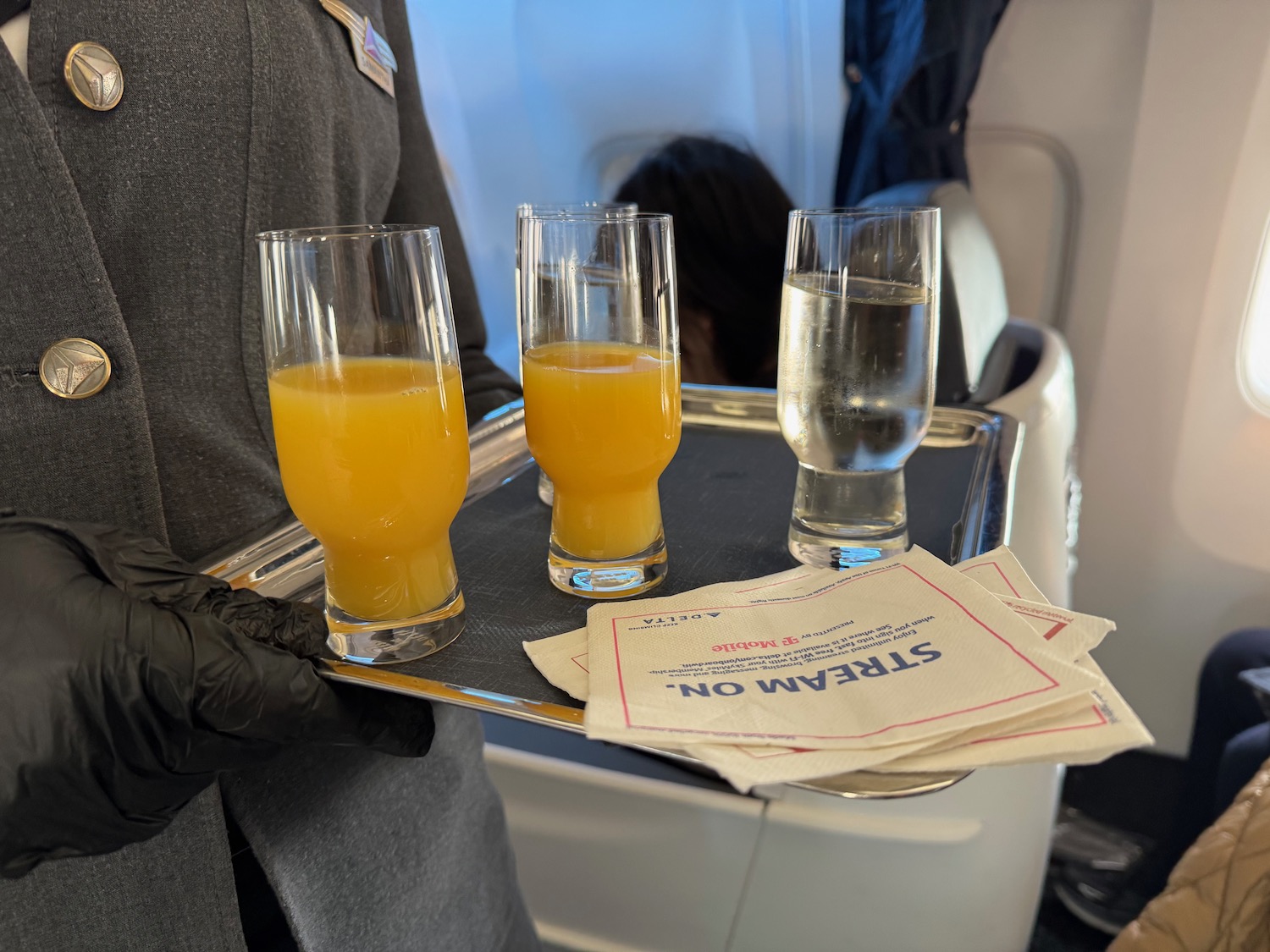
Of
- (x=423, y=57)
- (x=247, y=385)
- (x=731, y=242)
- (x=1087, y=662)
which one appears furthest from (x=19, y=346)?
(x=423, y=57)

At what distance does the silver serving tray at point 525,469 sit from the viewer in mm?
384

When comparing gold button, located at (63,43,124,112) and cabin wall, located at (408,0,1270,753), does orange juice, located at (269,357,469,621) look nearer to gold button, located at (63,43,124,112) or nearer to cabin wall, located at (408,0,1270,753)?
gold button, located at (63,43,124,112)

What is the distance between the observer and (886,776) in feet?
1.24

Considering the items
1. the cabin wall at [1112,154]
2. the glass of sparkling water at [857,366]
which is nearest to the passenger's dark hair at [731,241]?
the cabin wall at [1112,154]

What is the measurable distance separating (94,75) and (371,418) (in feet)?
1.02

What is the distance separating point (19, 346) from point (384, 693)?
301 millimetres

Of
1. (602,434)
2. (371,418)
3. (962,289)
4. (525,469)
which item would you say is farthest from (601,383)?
(962,289)

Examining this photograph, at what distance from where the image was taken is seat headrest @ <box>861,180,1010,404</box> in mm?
1289

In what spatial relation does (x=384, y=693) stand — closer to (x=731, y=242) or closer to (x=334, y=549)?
(x=334, y=549)

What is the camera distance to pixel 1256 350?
1.67m

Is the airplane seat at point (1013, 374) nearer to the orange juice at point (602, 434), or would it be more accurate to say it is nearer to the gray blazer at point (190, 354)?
the orange juice at point (602, 434)

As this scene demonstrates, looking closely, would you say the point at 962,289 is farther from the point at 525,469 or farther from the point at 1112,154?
the point at 525,469

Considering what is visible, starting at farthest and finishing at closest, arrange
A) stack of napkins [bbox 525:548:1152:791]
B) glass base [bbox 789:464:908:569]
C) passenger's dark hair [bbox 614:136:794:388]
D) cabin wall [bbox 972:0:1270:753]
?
passenger's dark hair [bbox 614:136:794:388], cabin wall [bbox 972:0:1270:753], glass base [bbox 789:464:908:569], stack of napkins [bbox 525:548:1152:791]

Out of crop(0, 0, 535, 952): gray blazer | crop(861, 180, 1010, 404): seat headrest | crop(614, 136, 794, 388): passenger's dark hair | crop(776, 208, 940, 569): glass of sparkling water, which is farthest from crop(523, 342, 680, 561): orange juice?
crop(614, 136, 794, 388): passenger's dark hair
